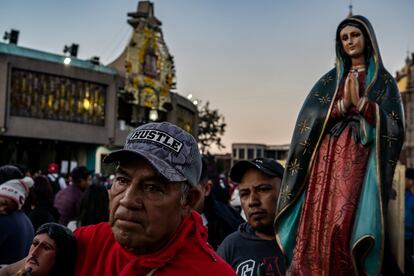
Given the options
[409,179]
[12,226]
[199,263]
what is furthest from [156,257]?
[409,179]

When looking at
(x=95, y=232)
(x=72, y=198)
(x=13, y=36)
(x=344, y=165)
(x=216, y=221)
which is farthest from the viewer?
(x=13, y=36)

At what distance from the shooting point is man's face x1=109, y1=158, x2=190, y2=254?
5.33 feet

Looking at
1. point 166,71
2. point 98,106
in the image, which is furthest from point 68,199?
point 166,71

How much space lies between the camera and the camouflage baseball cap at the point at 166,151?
1.64 m

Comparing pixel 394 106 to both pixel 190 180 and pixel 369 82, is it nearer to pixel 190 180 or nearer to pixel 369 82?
pixel 369 82

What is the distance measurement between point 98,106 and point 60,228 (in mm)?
32851

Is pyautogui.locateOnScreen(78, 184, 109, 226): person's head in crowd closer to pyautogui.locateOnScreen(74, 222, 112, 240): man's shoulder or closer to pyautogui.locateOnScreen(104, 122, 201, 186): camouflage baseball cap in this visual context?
pyautogui.locateOnScreen(74, 222, 112, 240): man's shoulder

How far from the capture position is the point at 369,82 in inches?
132

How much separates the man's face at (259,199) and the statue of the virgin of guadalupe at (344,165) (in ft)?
0.28

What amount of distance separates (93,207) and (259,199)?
13.4 feet

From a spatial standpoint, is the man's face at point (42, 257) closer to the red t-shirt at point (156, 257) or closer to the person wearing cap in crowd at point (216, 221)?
the red t-shirt at point (156, 257)

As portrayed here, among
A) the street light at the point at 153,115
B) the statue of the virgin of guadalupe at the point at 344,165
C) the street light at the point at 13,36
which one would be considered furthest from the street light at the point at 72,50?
the statue of the virgin of guadalupe at the point at 344,165

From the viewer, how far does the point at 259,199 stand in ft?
10.7

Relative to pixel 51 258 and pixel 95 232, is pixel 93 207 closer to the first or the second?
pixel 51 258
